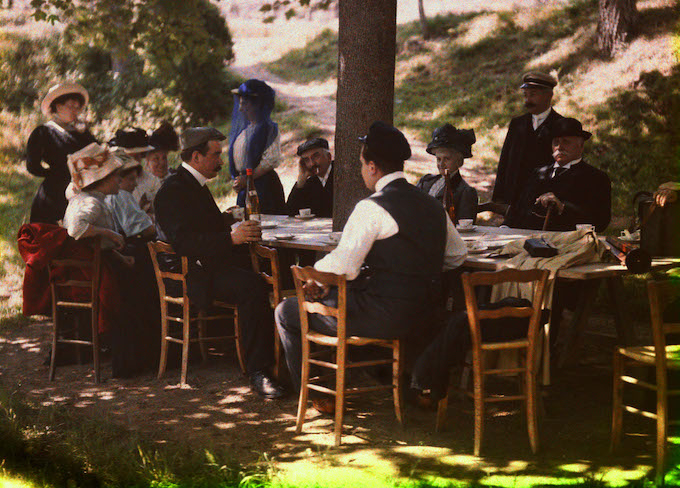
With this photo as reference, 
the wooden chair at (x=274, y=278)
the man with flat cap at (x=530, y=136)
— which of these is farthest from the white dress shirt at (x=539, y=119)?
the wooden chair at (x=274, y=278)

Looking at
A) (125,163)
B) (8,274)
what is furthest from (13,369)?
(8,274)

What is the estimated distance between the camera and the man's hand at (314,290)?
187 inches

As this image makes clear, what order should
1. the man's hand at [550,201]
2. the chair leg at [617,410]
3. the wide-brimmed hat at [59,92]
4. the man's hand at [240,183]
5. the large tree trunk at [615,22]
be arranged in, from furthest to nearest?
the large tree trunk at [615,22] < the man's hand at [240,183] < the wide-brimmed hat at [59,92] < the man's hand at [550,201] < the chair leg at [617,410]

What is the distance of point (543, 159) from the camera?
7.34 meters

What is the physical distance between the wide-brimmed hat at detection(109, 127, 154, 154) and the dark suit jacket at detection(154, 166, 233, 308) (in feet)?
5.40

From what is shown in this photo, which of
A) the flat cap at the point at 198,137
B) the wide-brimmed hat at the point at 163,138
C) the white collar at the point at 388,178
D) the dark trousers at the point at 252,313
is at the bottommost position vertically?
the dark trousers at the point at 252,313

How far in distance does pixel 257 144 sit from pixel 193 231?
6.90 ft

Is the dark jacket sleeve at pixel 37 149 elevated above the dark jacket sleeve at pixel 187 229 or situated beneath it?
elevated above

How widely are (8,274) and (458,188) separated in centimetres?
637

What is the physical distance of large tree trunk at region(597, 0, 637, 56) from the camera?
14945 millimetres

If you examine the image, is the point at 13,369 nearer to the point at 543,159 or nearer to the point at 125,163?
the point at 125,163

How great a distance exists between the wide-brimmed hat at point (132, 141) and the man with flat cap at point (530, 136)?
323 cm

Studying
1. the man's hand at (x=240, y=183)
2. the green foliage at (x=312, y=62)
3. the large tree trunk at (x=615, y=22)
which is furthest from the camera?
the green foliage at (x=312, y=62)

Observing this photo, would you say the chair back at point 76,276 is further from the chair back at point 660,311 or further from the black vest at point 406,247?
the chair back at point 660,311
